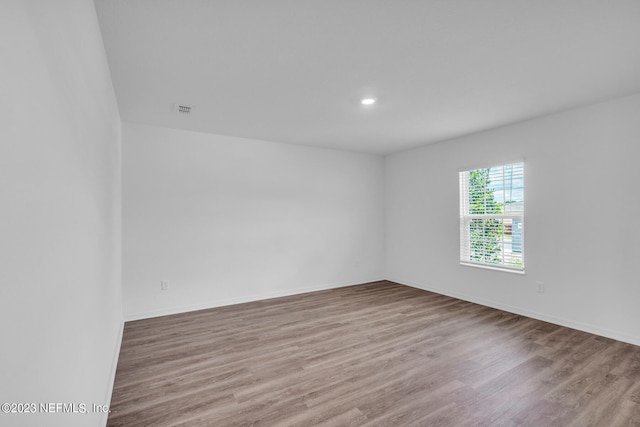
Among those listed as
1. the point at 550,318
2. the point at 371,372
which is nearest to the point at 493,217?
the point at 550,318

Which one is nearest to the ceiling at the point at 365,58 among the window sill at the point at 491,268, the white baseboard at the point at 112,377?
the window sill at the point at 491,268

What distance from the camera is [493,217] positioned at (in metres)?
4.24

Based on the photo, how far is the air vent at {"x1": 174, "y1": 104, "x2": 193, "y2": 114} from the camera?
127 inches

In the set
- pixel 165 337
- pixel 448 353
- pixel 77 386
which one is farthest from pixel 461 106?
pixel 165 337

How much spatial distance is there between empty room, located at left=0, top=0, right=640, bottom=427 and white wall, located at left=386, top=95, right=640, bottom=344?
2cm

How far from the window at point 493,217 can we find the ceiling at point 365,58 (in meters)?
0.86

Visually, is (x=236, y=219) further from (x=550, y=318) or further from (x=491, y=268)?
(x=550, y=318)

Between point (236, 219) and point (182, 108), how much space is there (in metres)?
1.75

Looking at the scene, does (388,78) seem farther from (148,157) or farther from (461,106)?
(148,157)

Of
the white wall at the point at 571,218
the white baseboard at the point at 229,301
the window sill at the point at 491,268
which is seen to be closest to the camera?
the white wall at the point at 571,218

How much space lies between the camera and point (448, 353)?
9.23 feet

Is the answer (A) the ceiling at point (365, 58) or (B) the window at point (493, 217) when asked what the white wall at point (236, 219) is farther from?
(B) the window at point (493, 217)

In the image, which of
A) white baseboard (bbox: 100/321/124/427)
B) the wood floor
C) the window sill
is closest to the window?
the window sill

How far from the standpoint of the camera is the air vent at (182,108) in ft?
10.6
